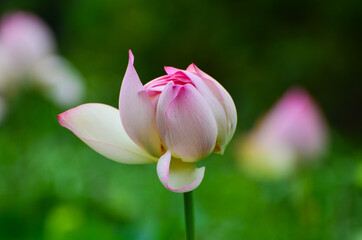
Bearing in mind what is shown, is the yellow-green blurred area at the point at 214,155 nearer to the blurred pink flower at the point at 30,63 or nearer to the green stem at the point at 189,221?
the blurred pink flower at the point at 30,63

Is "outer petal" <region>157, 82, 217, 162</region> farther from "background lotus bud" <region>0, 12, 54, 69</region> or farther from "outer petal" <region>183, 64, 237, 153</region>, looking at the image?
"background lotus bud" <region>0, 12, 54, 69</region>

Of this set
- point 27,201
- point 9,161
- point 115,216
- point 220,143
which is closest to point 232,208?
point 115,216

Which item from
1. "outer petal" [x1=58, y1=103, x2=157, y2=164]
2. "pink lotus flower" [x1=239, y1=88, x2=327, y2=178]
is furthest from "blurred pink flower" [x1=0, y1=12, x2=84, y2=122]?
"outer petal" [x1=58, y1=103, x2=157, y2=164]

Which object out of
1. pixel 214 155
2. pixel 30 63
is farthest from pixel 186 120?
pixel 214 155

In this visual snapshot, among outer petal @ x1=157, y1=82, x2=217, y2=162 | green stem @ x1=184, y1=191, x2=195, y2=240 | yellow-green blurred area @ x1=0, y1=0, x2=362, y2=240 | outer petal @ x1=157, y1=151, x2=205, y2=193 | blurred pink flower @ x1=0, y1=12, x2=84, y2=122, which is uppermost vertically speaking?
outer petal @ x1=157, y1=82, x2=217, y2=162

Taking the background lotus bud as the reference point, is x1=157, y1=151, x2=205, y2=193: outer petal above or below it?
above

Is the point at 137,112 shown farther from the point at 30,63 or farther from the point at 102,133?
the point at 30,63
